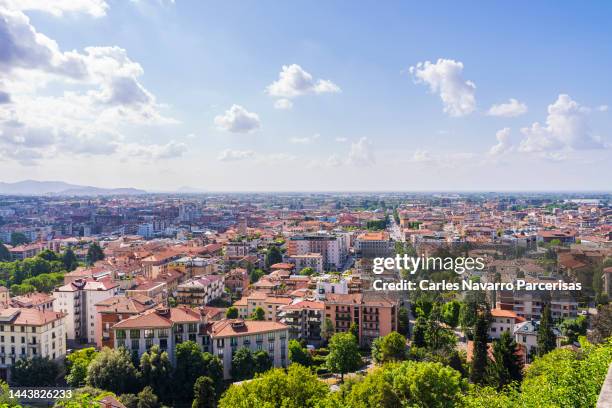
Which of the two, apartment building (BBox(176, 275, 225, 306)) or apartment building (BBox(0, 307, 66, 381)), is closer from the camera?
apartment building (BBox(0, 307, 66, 381))

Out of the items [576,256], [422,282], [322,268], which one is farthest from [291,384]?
[322,268]

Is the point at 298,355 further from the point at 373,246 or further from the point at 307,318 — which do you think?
the point at 373,246

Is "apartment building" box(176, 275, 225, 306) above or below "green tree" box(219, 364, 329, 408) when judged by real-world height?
below

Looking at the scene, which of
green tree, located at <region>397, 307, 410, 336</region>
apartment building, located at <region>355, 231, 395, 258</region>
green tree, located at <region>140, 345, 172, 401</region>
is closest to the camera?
green tree, located at <region>140, 345, 172, 401</region>

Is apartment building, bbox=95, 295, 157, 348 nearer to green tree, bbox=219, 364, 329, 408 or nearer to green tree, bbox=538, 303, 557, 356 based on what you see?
green tree, bbox=219, 364, 329, 408

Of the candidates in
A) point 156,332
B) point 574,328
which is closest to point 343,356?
point 156,332

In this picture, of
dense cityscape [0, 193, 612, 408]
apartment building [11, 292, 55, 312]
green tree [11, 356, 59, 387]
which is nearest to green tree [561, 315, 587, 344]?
dense cityscape [0, 193, 612, 408]

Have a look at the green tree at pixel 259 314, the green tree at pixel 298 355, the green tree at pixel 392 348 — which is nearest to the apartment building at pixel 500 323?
the green tree at pixel 392 348

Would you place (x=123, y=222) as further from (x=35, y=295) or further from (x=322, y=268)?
(x=35, y=295)
